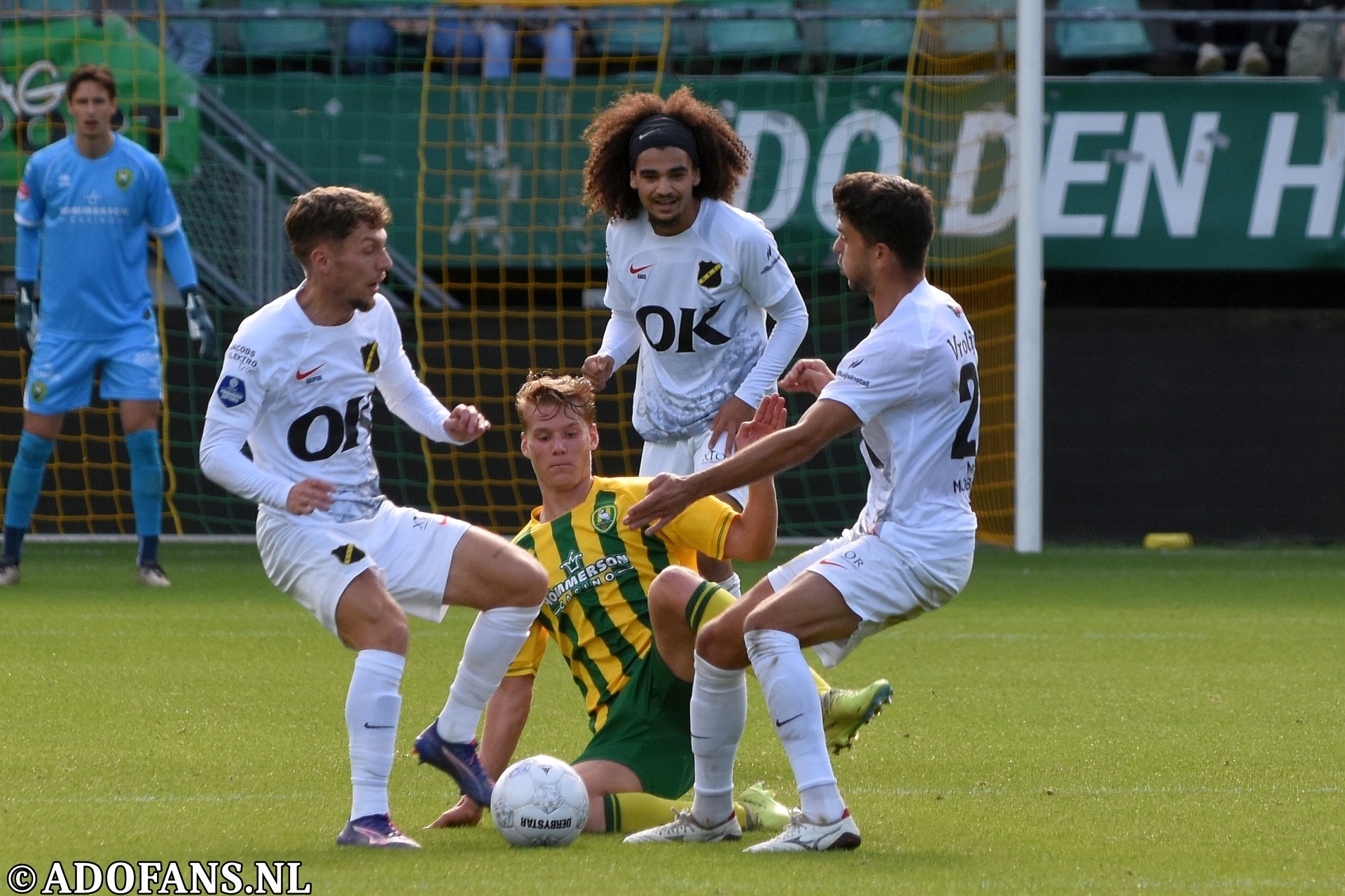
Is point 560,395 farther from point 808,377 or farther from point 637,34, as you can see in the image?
point 637,34

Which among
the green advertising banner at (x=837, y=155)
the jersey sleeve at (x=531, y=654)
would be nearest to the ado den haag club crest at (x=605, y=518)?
the jersey sleeve at (x=531, y=654)

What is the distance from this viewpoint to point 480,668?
4.02m

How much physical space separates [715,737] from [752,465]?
1.96 feet

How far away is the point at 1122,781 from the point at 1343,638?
10.7 feet

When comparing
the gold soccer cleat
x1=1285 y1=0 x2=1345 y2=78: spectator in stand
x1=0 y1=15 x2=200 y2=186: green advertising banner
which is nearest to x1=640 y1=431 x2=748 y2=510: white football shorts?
the gold soccer cleat

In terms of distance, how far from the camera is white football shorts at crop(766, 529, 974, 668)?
3.71 m

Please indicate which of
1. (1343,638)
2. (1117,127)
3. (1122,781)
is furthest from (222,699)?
(1117,127)

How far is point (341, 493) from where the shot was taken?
3.96 m

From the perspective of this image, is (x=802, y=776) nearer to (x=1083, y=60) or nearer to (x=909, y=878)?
(x=909, y=878)

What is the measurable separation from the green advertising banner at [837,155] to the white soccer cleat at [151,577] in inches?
134

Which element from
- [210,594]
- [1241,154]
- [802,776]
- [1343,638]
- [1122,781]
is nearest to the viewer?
[802,776]

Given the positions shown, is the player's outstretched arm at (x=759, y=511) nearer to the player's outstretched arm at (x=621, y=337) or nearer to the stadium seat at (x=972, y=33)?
the player's outstretched arm at (x=621, y=337)

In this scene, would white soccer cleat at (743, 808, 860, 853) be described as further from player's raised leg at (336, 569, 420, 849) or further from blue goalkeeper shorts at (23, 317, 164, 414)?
blue goalkeeper shorts at (23, 317, 164, 414)

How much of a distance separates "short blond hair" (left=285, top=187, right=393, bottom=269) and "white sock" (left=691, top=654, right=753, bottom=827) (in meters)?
1.25
